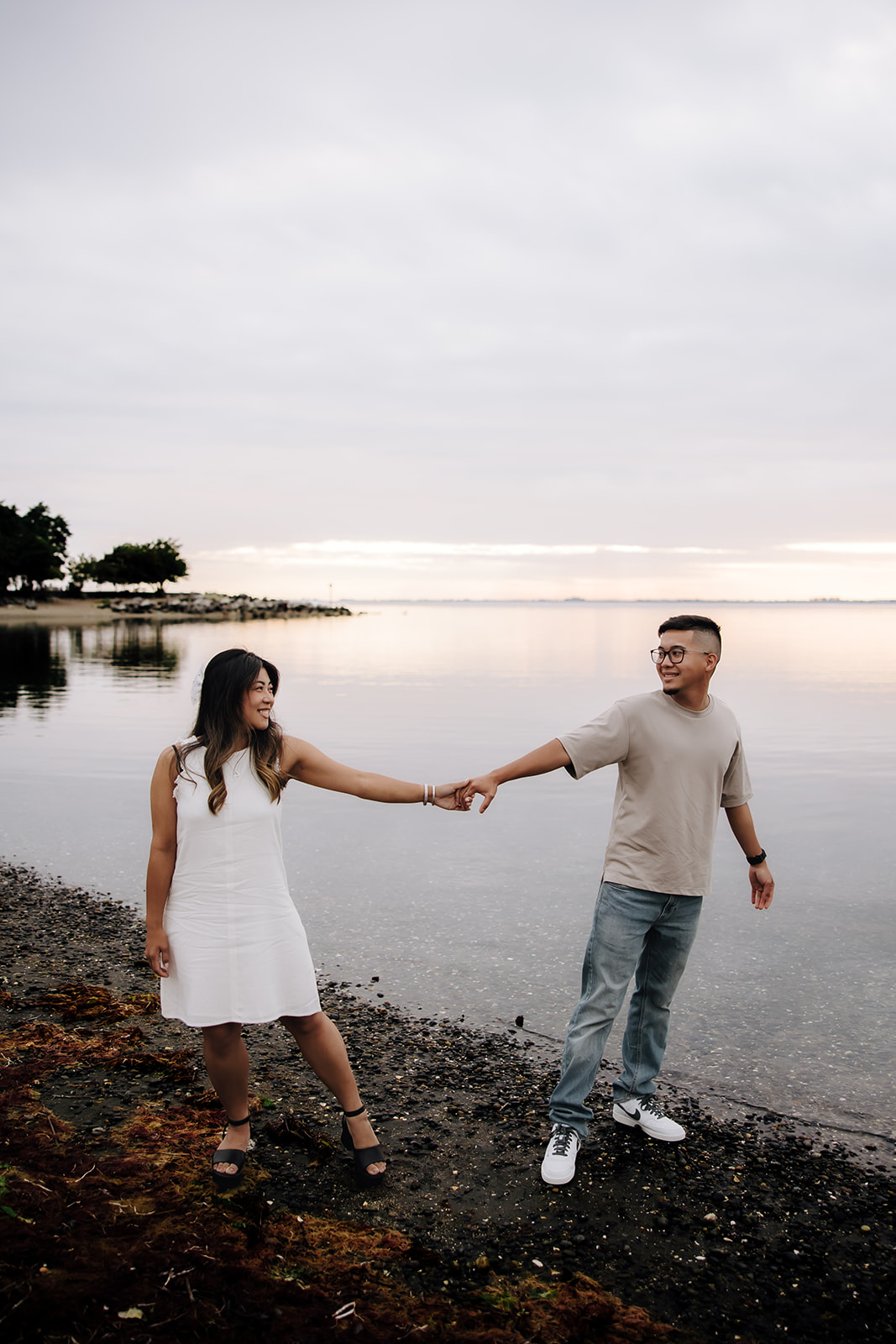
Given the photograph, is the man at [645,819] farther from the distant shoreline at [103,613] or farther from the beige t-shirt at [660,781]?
the distant shoreline at [103,613]

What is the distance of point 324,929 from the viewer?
8.42m

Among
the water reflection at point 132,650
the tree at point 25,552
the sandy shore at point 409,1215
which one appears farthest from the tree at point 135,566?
the sandy shore at point 409,1215

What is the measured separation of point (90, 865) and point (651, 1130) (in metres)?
7.47

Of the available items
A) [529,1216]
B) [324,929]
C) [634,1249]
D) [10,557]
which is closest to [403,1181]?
[529,1216]

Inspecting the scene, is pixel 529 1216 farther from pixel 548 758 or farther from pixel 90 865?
pixel 90 865

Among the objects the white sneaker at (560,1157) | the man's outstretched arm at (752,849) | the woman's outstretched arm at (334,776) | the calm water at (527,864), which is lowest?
the calm water at (527,864)

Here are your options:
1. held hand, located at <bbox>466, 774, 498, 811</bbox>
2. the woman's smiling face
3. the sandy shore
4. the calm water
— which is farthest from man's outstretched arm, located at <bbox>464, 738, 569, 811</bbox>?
the calm water

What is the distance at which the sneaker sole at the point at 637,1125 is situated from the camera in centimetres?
473

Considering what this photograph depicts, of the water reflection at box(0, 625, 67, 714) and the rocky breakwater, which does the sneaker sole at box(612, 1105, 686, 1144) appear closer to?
the water reflection at box(0, 625, 67, 714)

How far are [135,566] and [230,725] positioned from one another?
501 feet

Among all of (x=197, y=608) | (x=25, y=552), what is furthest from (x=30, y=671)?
(x=197, y=608)

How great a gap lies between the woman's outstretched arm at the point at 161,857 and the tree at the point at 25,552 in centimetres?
11135

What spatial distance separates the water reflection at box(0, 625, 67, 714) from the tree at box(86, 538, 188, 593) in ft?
269

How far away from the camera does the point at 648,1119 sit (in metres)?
4.78
